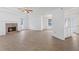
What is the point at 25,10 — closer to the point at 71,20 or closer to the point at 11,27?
the point at 11,27

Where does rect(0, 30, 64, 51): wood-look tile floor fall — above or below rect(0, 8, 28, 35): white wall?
below

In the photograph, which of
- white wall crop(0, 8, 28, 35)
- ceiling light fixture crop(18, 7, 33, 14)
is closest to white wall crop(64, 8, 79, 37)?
ceiling light fixture crop(18, 7, 33, 14)

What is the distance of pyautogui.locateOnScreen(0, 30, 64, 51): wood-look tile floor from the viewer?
2230 mm

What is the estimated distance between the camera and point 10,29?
232 centimetres

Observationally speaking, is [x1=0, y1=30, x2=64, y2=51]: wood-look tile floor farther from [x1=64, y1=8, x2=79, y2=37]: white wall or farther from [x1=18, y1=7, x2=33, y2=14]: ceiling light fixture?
[x1=18, y1=7, x2=33, y2=14]: ceiling light fixture

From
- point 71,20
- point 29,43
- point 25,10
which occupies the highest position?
point 25,10

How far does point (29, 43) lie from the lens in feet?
7.41

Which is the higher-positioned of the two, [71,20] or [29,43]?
[71,20]

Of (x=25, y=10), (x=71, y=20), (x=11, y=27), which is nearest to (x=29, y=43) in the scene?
(x=11, y=27)

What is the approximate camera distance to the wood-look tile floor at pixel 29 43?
2.23 metres

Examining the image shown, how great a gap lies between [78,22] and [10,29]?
Result: 1.40 meters

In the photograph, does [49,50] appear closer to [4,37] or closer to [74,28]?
[74,28]
